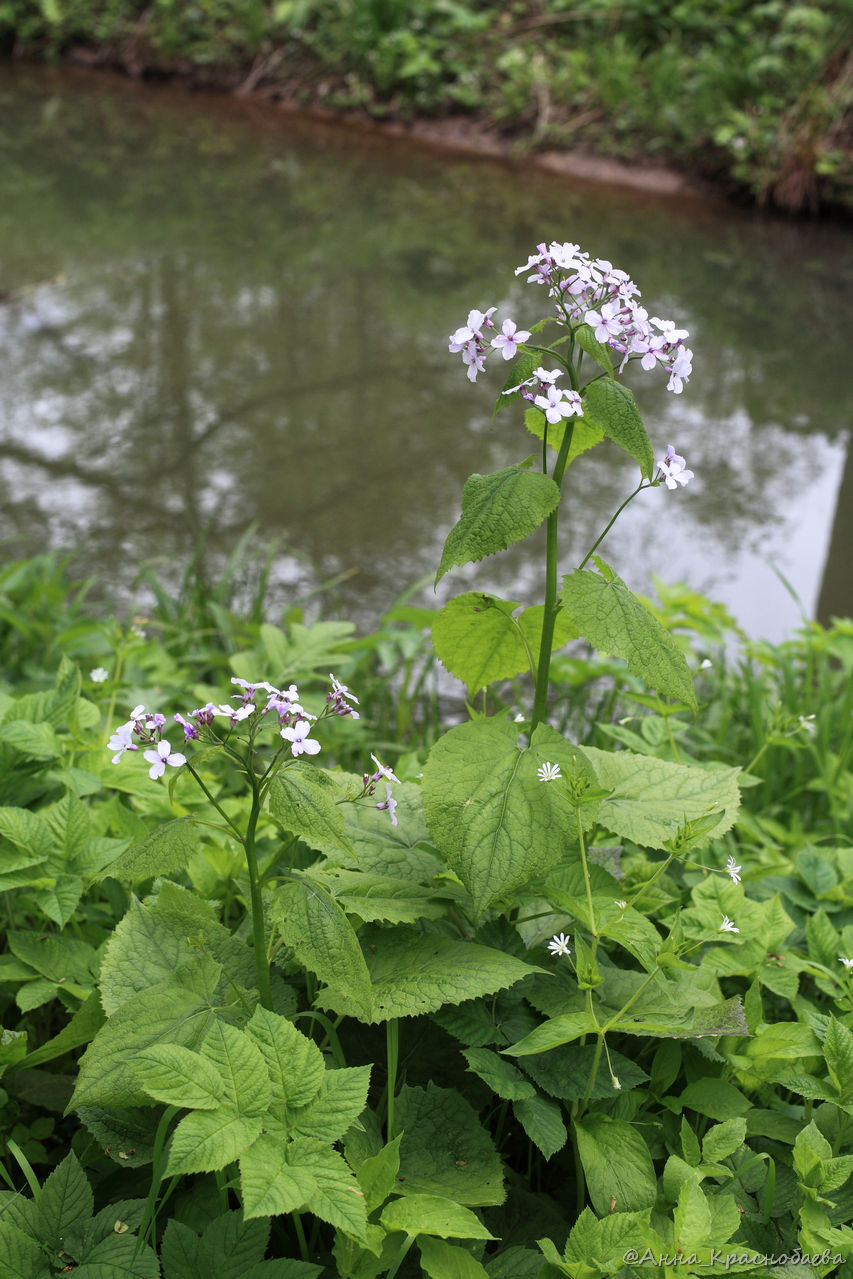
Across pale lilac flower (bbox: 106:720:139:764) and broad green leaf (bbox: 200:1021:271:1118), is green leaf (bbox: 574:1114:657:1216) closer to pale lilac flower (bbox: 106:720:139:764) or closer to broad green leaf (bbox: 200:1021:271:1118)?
broad green leaf (bbox: 200:1021:271:1118)

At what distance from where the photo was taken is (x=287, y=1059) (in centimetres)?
104

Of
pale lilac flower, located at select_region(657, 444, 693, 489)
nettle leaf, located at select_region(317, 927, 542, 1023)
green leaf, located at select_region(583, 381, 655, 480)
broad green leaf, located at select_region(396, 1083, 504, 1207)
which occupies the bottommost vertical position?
broad green leaf, located at select_region(396, 1083, 504, 1207)

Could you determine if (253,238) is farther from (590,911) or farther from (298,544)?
(590,911)

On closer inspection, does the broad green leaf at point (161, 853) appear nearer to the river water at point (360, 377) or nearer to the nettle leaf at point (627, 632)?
the nettle leaf at point (627, 632)

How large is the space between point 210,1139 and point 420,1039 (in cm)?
43

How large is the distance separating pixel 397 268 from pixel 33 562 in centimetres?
378

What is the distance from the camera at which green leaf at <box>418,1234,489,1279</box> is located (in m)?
1.04

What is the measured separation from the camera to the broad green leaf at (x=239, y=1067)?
100 cm

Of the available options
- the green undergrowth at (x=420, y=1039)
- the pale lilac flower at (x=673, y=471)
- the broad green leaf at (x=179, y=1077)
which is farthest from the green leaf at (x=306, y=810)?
the pale lilac flower at (x=673, y=471)

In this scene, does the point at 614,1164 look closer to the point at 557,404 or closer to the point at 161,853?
the point at 161,853

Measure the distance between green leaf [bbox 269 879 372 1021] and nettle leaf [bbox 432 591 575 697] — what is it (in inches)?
14.9

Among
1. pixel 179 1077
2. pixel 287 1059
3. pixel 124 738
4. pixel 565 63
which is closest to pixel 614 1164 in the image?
pixel 287 1059

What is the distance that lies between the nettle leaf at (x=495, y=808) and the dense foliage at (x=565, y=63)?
23.3ft

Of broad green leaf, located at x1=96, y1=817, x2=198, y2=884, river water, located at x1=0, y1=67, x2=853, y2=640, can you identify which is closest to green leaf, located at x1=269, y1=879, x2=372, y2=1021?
broad green leaf, located at x1=96, y1=817, x2=198, y2=884
